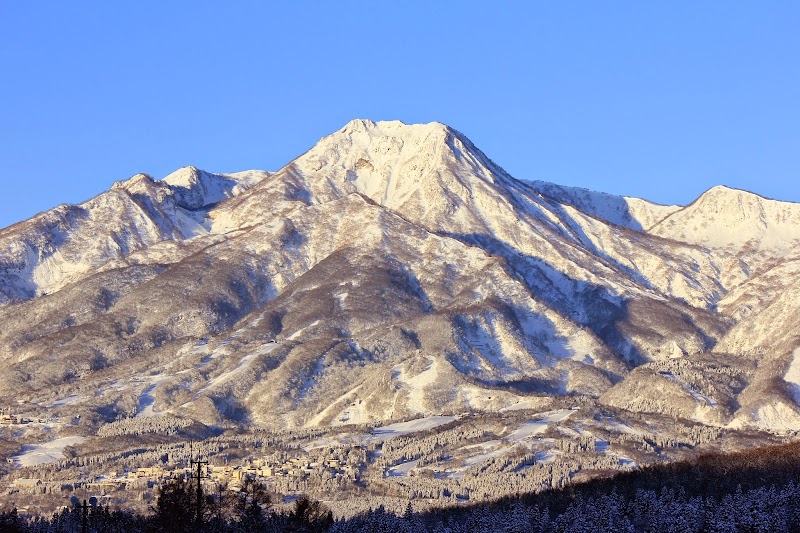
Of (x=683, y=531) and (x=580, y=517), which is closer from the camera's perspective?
(x=683, y=531)

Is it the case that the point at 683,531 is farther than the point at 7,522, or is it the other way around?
the point at 7,522

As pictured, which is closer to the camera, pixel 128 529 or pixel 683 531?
pixel 683 531

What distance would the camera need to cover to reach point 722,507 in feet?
645

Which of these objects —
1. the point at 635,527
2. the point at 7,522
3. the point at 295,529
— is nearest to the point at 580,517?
the point at 635,527

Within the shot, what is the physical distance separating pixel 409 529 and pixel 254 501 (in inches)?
755

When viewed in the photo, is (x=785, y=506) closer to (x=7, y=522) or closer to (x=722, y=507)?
(x=722, y=507)

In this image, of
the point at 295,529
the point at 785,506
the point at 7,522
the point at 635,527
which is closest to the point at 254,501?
the point at 295,529

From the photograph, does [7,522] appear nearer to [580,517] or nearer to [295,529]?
[295,529]

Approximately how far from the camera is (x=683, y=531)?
181 m

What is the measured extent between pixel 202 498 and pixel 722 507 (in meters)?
62.6

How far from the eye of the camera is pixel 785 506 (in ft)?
645

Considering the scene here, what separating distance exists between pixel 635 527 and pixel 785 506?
18.4 meters

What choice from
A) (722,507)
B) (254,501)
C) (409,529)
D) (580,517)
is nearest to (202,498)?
(254,501)

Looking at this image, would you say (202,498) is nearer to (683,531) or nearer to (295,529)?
(295,529)
